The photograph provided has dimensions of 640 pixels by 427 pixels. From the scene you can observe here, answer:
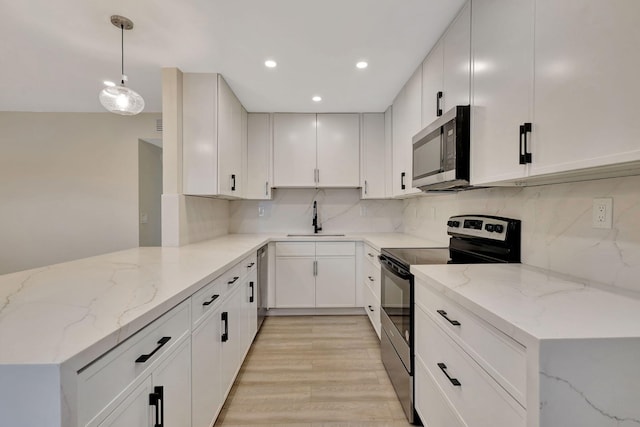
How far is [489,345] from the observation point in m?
0.88

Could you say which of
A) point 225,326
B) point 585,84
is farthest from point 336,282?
point 585,84

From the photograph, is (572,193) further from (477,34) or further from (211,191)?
(211,191)

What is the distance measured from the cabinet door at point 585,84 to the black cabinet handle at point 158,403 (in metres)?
1.54

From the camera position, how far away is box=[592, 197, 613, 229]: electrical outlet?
3.53 feet

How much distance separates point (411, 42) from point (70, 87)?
303 cm

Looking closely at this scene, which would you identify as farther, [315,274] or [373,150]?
[373,150]

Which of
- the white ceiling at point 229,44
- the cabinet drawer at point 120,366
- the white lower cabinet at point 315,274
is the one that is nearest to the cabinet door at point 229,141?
the white ceiling at point 229,44

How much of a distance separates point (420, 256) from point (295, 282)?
166 centimetres

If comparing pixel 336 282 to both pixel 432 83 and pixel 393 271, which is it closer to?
pixel 393 271

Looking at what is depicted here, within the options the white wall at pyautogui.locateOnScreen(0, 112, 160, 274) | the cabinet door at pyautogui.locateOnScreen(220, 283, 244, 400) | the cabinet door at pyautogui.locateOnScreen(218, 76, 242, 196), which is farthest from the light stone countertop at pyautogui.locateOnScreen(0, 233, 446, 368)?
the white wall at pyautogui.locateOnScreen(0, 112, 160, 274)

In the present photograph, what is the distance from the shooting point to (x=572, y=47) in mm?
921

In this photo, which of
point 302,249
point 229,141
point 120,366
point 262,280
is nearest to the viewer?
point 120,366

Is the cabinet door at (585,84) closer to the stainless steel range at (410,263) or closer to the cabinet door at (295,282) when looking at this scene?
the stainless steel range at (410,263)

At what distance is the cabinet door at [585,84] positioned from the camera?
2.54 feet
